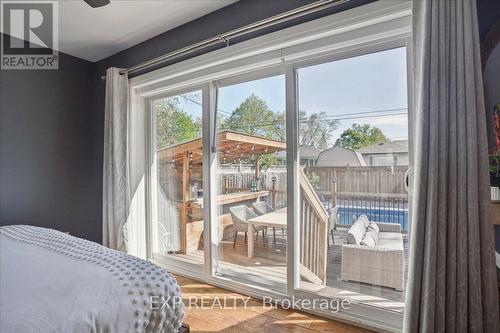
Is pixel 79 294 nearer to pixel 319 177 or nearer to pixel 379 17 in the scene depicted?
pixel 319 177

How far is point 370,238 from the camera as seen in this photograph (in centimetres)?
197

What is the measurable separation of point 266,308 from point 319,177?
43.6 inches

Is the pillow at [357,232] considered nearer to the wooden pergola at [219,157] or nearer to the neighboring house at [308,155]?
the neighboring house at [308,155]

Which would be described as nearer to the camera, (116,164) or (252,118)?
(252,118)

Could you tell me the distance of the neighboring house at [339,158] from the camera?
1.98 m

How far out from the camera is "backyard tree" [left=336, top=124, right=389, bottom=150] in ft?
6.22

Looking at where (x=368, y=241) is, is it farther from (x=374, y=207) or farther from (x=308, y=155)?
(x=308, y=155)

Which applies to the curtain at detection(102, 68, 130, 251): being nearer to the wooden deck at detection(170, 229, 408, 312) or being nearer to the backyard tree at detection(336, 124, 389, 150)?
the wooden deck at detection(170, 229, 408, 312)

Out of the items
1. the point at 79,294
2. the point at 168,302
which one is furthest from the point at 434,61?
the point at 79,294

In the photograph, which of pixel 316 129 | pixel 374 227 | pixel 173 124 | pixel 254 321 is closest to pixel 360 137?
pixel 316 129

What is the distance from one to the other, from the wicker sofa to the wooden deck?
0.04 m

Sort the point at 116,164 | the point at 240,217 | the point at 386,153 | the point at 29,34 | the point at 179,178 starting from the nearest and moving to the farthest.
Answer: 1. the point at 386,153
2. the point at 240,217
3. the point at 29,34
4. the point at 116,164
5. the point at 179,178

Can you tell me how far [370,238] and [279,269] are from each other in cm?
80

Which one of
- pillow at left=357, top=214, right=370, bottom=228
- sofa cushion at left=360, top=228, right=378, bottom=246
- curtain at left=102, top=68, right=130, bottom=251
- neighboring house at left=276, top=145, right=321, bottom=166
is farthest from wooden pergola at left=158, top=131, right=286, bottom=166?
sofa cushion at left=360, top=228, right=378, bottom=246
